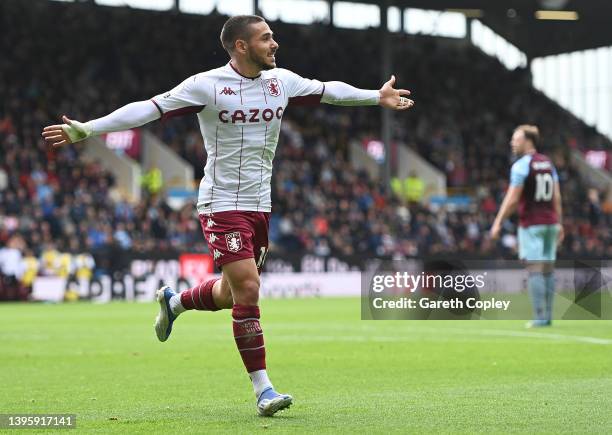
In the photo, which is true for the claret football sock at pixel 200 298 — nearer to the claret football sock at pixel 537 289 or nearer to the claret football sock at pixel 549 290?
the claret football sock at pixel 537 289

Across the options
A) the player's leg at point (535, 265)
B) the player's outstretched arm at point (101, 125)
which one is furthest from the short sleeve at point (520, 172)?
the player's outstretched arm at point (101, 125)

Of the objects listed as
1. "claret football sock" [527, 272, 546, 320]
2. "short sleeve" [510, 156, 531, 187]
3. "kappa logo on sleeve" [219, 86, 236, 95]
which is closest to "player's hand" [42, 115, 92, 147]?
"kappa logo on sleeve" [219, 86, 236, 95]

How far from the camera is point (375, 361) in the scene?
1008 cm

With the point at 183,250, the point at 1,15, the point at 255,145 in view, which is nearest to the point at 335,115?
the point at 1,15

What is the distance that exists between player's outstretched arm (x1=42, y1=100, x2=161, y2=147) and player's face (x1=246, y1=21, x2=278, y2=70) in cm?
67

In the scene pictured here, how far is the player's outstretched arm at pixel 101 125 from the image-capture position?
6164 mm

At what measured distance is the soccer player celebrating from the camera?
1402cm

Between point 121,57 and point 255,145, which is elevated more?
point 121,57

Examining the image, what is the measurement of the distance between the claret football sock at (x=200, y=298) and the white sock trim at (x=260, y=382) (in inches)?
36.4

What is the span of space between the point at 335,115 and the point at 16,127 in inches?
510

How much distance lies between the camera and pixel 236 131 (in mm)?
6738

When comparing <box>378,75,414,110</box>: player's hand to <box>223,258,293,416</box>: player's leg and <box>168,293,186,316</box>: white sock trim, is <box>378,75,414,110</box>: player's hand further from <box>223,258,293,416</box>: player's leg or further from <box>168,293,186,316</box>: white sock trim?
<box>168,293,186,316</box>: white sock trim

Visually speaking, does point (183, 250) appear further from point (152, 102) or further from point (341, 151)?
point (152, 102)

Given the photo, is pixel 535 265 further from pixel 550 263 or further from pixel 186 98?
pixel 186 98
